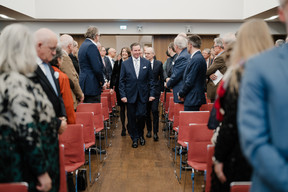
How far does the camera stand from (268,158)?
850mm

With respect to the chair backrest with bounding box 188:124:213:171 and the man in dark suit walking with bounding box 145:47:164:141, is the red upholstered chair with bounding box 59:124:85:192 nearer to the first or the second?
the chair backrest with bounding box 188:124:213:171

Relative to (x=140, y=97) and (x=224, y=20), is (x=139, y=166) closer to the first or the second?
(x=140, y=97)

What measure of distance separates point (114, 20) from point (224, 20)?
4286 mm

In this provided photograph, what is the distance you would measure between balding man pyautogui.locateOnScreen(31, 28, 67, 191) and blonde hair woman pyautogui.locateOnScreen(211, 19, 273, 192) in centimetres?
101

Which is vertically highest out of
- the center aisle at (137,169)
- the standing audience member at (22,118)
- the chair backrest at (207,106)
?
the standing audience member at (22,118)

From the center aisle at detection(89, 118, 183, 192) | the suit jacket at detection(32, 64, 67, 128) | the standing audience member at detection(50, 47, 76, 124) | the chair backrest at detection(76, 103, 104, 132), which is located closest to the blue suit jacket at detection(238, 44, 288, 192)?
the suit jacket at detection(32, 64, 67, 128)

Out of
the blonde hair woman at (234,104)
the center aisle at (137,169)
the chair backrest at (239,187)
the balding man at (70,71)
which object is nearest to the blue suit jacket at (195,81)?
the center aisle at (137,169)

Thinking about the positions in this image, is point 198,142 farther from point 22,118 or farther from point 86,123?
point 22,118

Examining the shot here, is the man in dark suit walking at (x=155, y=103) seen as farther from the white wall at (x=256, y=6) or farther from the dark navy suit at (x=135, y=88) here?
the white wall at (x=256, y=6)

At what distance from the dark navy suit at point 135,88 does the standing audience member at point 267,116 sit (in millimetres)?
3554

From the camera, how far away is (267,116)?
919 millimetres

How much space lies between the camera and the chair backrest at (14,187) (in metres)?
1.37

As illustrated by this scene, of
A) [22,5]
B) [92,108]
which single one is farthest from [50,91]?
[22,5]

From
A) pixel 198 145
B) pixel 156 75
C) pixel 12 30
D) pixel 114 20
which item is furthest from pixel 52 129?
pixel 114 20
